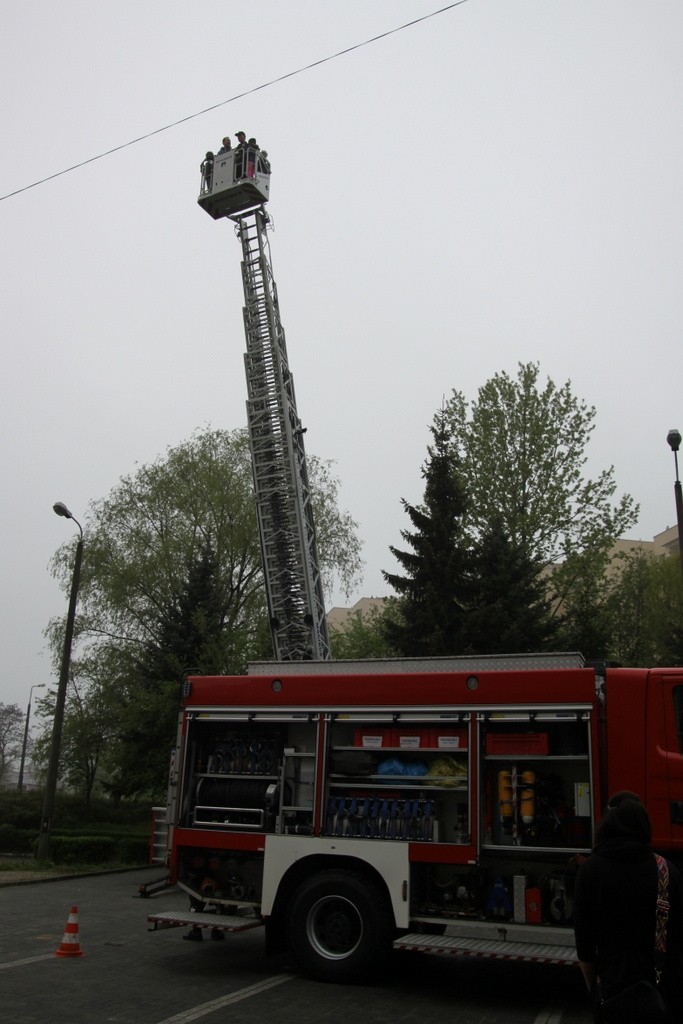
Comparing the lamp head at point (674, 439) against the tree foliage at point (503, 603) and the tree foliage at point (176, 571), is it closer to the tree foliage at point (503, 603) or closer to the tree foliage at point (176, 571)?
the tree foliage at point (503, 603)

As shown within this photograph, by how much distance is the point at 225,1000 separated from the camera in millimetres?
7598

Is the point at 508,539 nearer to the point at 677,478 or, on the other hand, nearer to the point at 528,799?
the point at 677,478

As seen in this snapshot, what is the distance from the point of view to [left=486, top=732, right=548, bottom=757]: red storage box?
816cm

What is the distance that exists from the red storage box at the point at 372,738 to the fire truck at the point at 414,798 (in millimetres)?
21

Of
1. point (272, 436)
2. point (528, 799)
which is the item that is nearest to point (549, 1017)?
point (528, 799)

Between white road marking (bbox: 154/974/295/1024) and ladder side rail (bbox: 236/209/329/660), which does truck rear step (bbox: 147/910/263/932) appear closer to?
white road marking (bbox: 154/974/295/1024)

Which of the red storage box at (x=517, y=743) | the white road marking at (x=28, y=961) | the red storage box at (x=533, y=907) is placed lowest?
the white road marking at (x=28, y=961)

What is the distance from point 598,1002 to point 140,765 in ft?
67.8

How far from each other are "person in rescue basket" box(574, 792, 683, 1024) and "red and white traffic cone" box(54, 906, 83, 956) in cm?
676

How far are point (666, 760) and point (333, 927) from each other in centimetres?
342

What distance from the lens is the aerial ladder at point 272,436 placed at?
59.2 feet

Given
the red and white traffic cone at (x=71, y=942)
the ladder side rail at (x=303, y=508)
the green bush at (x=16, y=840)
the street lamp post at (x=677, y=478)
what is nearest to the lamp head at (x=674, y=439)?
the street lamp post at (x=677, y=478)

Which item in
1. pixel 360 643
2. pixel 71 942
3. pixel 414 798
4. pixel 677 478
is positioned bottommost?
pixel 71 942

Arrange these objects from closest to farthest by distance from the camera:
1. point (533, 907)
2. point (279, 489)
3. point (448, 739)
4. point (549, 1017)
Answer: point (549, 1017)
point (533, 907)
point (448, 739)
point (279, 489)
